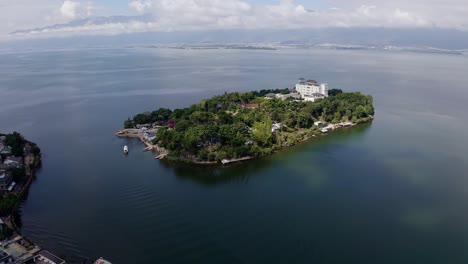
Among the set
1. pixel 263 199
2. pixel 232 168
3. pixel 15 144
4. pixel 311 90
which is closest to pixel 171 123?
pixel 232 168

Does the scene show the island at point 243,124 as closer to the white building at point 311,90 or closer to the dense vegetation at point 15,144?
the white building at point 311,90

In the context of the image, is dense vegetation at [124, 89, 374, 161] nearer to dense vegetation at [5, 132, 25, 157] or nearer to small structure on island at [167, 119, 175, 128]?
small structure on island at [167, 119, 175, 128]

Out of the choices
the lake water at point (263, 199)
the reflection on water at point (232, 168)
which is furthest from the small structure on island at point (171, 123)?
the reflection on water at point (232, 168)

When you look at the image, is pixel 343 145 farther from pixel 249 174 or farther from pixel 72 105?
pixel 72 105

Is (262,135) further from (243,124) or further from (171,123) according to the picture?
(171,123)

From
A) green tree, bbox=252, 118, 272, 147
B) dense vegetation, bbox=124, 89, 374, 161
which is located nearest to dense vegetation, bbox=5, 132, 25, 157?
dense vegetation, bbox=124, 89, 374, 161

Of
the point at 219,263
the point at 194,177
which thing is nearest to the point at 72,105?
the point at 194,177

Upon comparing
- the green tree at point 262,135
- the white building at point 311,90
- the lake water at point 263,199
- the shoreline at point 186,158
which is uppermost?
the white building at point 311,90
